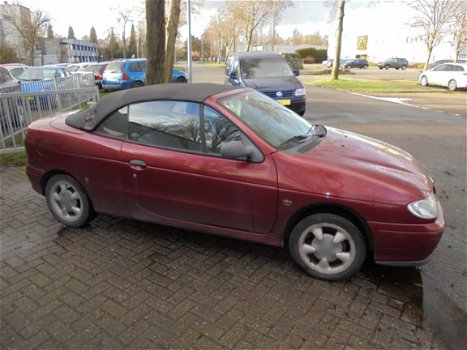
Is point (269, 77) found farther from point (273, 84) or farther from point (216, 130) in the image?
point (216, 130)

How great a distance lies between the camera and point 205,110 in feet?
11.3

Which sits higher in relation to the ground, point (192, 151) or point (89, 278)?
point (192, 151)

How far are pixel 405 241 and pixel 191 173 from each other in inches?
72.7

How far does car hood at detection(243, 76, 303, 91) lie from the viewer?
9984mm

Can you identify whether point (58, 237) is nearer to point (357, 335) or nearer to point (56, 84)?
point (357, 335)

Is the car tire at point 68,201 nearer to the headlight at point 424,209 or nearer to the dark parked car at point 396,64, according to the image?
the headlight at point 424,209

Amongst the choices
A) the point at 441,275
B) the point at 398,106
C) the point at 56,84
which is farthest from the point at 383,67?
the point at 441,275

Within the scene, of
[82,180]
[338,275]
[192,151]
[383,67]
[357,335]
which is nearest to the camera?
[357,335]

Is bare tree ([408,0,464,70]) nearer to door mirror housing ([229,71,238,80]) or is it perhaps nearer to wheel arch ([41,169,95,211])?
door mirror housing ([229,71,238,80])

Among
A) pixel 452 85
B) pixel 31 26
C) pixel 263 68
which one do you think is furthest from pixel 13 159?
pixel 31 26

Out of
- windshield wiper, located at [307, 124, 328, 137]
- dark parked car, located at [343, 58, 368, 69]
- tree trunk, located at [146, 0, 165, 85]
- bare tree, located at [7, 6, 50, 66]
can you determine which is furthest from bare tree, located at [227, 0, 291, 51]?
windshield wiper, located at [307, 124, 328, 137]

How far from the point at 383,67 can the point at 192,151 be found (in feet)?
184

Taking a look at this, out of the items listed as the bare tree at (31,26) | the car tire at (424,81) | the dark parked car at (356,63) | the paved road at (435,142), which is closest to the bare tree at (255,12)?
the dark parked car at (356,63)

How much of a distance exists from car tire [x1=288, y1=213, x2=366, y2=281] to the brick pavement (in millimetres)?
117
